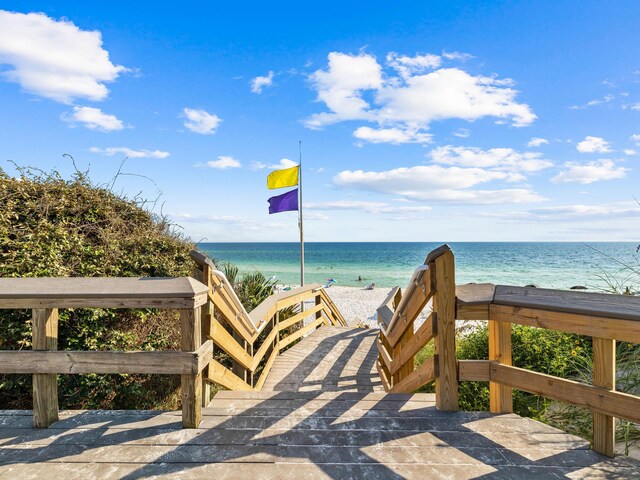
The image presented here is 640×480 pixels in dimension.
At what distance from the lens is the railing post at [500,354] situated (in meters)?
2.56

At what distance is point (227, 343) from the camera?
10.5ft

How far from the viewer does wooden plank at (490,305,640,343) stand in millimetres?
1913

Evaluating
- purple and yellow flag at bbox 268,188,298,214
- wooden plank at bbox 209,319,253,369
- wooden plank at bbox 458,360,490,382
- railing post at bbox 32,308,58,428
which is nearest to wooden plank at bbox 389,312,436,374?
wooden plank at bbox 458,360,490,382

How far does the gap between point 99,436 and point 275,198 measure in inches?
373

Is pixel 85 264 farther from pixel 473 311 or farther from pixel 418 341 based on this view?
pixel 473 311

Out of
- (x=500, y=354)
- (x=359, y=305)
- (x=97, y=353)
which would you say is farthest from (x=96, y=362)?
(x=359, y=305)

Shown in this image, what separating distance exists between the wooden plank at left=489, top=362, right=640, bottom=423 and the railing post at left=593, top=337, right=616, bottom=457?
0.19 feet

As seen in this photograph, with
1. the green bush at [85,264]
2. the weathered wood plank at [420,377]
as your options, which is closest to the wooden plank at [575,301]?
the weathered wood plank at [420,377]

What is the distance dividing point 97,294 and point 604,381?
3.09m

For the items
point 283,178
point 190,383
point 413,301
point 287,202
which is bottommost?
point 190,383

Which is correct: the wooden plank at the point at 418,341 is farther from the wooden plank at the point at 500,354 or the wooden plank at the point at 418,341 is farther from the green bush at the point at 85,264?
the green bush at the point at 85,264

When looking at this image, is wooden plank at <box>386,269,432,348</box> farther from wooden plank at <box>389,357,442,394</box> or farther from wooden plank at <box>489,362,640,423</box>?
wooden plank at <box>489,362,640,423</box>

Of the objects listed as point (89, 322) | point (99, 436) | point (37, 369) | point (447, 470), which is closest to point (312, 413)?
point (447, 470)

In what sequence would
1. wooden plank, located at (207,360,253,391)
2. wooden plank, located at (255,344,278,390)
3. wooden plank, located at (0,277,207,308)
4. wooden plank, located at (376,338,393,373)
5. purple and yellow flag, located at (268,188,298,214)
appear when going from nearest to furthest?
wooden plank, located at (0,277,207,308), wooden plank, located at (207,360,253,391), wooden plank, located at (376,338,393,373), wooden plank, located at (255,344,278,390), purple and yellow flag, located at (268,188,298,214)
